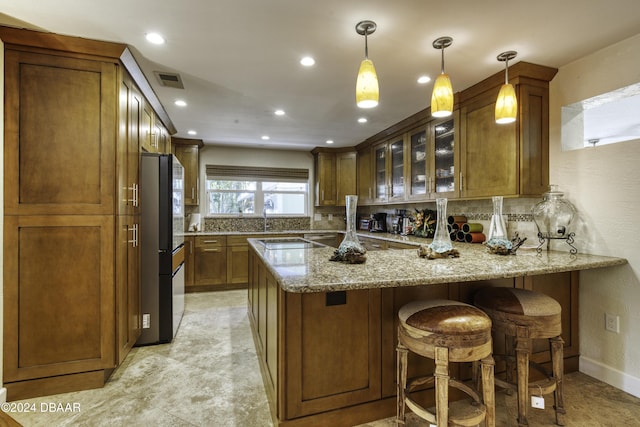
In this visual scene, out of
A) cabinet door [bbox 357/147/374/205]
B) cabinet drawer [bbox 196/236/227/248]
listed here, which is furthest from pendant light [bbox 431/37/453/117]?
cabinet drawer [bbox 196/236/227/248]

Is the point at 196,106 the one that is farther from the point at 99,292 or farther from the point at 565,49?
the point at 565,49

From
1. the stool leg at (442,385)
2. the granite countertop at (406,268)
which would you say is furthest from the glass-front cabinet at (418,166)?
the stool leg at (442,385)

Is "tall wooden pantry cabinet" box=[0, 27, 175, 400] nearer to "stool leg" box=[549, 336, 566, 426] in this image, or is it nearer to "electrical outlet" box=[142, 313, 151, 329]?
"electrical outlet" box=[142, 313, 151, 329]

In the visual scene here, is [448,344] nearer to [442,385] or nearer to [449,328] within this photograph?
[449,328]

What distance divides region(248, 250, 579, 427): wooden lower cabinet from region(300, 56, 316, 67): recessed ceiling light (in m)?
1.67

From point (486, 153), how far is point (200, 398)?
3001mm

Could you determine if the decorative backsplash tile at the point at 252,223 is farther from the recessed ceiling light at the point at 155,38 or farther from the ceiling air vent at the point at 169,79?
the recessed ceiling light at the point at 155,38

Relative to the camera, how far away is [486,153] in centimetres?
273

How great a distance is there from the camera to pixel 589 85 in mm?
2271

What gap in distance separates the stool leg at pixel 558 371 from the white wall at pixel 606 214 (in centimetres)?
74

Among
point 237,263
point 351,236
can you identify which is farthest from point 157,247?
point 237,263

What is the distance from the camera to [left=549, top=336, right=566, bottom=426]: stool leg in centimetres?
171

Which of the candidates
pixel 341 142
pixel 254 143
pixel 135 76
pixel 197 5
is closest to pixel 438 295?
pixel 197 5

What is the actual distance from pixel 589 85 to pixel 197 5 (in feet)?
9.20
